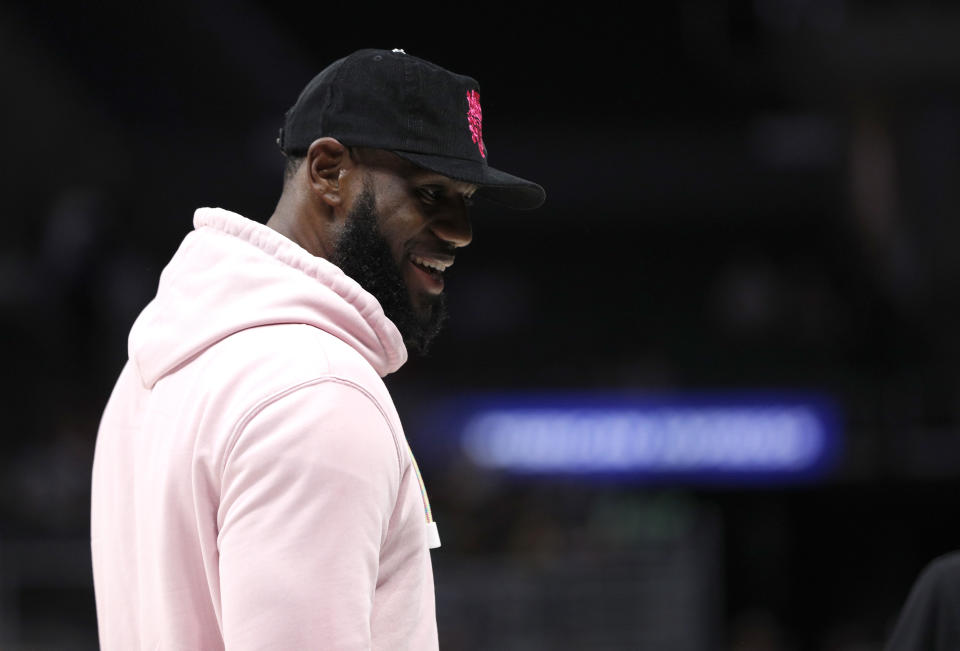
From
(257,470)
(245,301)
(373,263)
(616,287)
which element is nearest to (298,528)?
(257,470)

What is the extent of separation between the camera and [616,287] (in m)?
11.0

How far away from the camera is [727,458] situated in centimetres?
845

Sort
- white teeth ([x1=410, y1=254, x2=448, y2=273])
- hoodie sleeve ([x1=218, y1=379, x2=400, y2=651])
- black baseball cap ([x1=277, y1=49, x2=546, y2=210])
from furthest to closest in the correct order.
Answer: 1. white teeth ([x1=410, y1=254, x2=448, y2=273])
2. black baseball cap ([x1=277, y1=49, x2=546, y2=210])
3. hoodie sleeve ([x1=218, y1=379, x2=400, y2=651])

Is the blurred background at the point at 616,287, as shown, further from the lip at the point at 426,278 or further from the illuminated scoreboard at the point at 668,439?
the lip at the point at 426,278

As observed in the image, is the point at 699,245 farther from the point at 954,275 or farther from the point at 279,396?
the point at 279,396

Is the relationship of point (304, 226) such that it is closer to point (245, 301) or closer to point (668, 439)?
point (245, 301)

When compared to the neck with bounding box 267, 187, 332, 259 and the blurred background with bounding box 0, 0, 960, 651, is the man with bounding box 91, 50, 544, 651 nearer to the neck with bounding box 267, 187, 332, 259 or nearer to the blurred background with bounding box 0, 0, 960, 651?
the neck with bounding box 267, 187, 332, 259

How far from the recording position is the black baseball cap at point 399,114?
4.38 ft

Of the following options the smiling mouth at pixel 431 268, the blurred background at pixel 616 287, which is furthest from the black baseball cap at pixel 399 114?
the blurred background at pixel 616 287

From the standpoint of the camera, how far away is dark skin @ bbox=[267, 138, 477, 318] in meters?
1.37

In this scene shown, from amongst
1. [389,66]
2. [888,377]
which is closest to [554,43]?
[888,377]

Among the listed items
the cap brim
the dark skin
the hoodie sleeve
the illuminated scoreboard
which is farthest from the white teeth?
the illuminated scoreboard

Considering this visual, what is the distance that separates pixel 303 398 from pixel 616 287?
10.0 m

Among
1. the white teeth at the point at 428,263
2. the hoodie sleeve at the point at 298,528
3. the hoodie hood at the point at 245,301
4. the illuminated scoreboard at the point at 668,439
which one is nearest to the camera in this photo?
the hoodie sleeve at the point at 298,528
